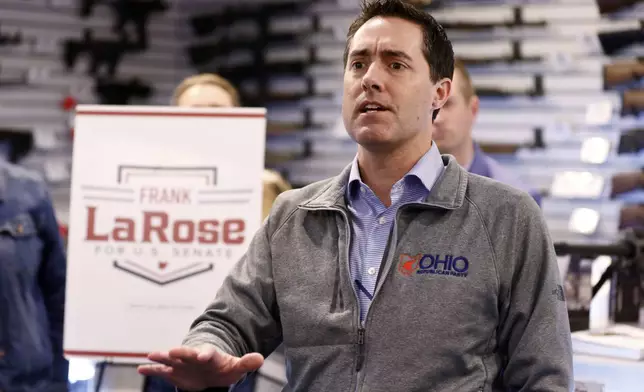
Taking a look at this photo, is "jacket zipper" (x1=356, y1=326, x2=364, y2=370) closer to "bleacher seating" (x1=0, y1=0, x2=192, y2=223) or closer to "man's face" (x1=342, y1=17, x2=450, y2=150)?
"man's face" (x1=342, y1=17, x2=450, y2=150)

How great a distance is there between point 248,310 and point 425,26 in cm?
87

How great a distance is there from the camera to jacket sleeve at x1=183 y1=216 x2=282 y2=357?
83.6 inches

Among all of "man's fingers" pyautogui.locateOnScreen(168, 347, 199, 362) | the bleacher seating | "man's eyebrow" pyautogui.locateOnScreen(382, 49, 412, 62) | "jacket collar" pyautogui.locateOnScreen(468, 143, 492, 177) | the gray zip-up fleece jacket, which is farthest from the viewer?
the bleacher seating

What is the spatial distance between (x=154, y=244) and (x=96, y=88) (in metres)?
4.87

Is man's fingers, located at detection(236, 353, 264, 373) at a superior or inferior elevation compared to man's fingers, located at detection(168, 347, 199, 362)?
inferior

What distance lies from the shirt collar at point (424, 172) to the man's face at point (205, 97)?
1722mm

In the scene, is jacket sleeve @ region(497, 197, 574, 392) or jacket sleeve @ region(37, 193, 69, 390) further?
jacket sleeve @ region(37, 193, 69, 390)

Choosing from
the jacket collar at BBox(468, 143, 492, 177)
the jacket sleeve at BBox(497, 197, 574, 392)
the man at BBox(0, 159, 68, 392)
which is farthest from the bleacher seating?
the jacket sleeve at BBox(497, 197, 574, 392)

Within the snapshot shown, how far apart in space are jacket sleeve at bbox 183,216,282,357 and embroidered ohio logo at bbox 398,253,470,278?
37 cm

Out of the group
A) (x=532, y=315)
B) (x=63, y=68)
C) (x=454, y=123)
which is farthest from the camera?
(x=63, y=68)

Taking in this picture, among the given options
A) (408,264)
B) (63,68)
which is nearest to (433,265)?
(408,264)

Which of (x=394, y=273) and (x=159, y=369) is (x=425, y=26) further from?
(x=159, y=369)

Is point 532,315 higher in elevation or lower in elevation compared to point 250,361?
higher

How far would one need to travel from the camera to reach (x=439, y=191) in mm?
2113
